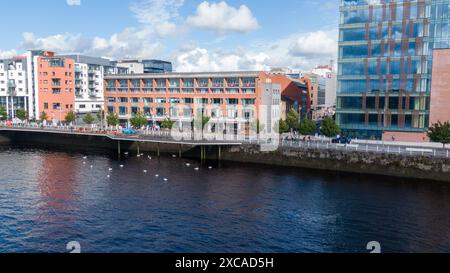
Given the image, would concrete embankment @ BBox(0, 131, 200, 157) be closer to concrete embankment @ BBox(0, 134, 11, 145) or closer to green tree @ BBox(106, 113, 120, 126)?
concrete embankment @ BBox(0, 134, 11, 145)

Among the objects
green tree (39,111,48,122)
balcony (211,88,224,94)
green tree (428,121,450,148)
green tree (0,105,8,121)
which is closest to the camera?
green tree (428,121,450,148)

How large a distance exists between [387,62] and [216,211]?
6535 cm

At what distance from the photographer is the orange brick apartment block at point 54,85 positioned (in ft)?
456

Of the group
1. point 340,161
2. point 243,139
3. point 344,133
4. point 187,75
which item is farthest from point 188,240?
point 187,75

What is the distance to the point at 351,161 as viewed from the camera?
73.6m

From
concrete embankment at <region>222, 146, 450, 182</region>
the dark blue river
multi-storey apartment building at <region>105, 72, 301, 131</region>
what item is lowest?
the dark blue river

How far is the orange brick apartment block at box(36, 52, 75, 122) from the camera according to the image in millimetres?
139125

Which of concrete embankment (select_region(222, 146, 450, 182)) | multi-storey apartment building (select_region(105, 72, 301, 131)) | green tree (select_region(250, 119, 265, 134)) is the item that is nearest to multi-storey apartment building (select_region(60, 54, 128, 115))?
multi-storey apartment building (select_region(105, 72, 301, 131))

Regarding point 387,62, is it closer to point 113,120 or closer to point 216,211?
point 216,211

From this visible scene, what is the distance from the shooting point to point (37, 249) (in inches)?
1416

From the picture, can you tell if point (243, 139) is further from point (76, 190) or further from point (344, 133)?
point (76, 190)

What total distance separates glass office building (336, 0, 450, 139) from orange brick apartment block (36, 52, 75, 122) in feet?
306

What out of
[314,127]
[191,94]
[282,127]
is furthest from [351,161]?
[191,94]

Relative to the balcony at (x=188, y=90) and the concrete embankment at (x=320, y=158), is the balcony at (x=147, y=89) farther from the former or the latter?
the concrete embankment at (x=320, y=158)
